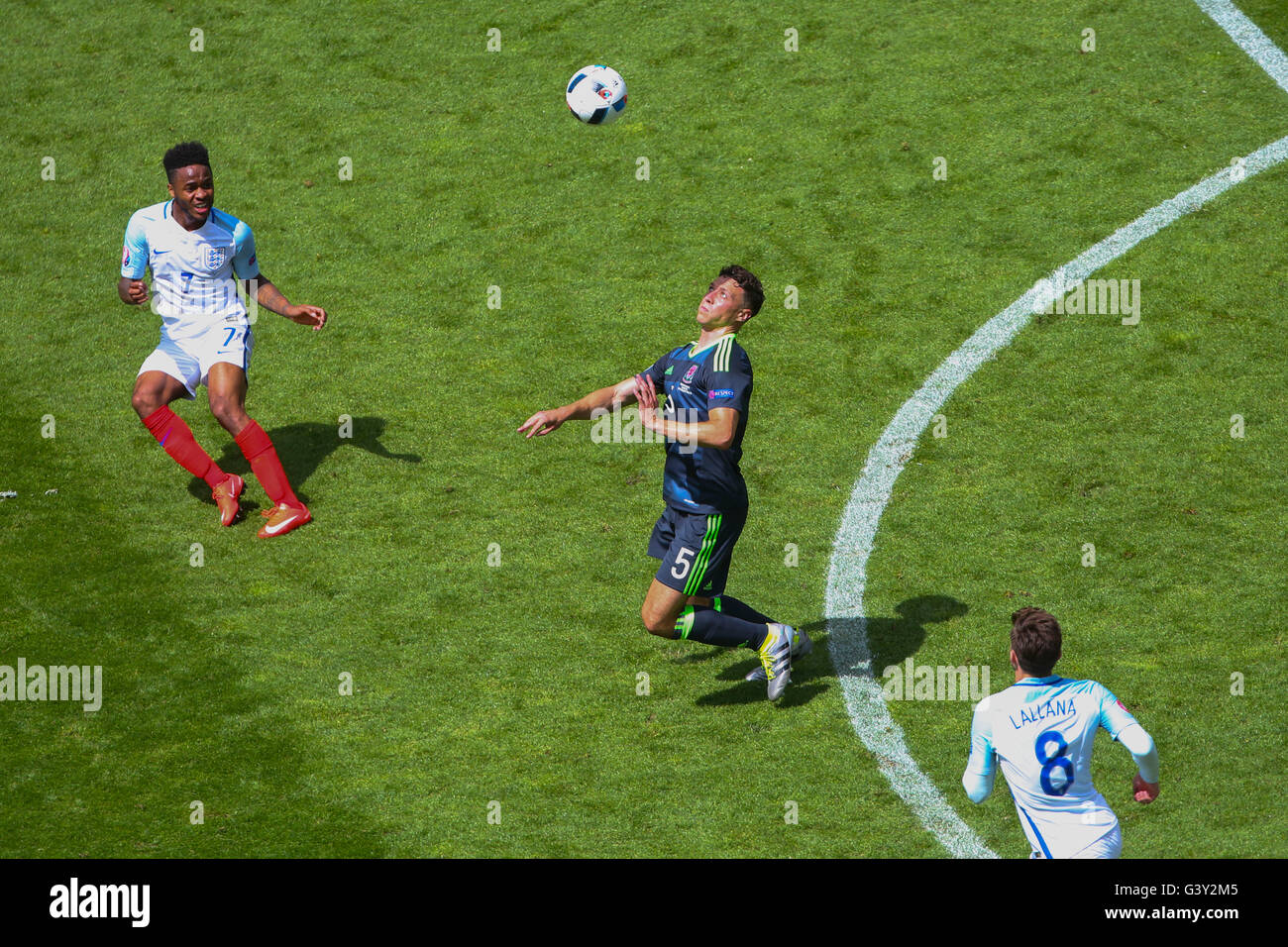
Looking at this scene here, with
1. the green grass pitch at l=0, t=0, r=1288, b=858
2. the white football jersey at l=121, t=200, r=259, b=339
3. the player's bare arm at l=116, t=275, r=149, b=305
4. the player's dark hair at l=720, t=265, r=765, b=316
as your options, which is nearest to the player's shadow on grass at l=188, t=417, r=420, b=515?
the green grass pitch at l=0, t=0, r=1288, b=858

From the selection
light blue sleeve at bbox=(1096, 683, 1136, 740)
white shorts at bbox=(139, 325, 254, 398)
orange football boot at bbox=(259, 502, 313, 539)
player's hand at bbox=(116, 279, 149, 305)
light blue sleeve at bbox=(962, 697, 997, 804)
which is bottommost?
light blue sleeve at bbox=(962, 697, 997, 804)

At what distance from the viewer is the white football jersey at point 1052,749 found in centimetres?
629

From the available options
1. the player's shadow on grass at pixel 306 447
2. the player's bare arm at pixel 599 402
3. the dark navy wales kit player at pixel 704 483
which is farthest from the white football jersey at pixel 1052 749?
the player's shadow on grass at pixel 306 447

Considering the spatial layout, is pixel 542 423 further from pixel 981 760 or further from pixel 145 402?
→ pixel 145 402

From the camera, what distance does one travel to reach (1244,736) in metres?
8.39

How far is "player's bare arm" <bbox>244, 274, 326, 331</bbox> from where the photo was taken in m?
10.3

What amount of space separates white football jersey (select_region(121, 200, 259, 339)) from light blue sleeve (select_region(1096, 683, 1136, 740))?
695 cm

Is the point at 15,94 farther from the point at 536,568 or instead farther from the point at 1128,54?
the point at 1128,54

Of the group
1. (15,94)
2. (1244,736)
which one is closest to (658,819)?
(1244,736)

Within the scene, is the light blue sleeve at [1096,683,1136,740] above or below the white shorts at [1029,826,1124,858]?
above

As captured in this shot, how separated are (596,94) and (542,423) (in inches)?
184

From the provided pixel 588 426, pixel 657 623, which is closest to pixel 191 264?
pixel 588 426

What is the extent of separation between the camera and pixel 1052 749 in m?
6.29

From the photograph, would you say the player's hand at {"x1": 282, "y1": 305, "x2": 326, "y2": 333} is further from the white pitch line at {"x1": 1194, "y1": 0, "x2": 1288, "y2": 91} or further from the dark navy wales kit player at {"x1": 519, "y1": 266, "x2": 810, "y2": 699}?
the white pitch line at {"x1": 1194, "y1": 0, "x2": 1288, "y2": 91}
